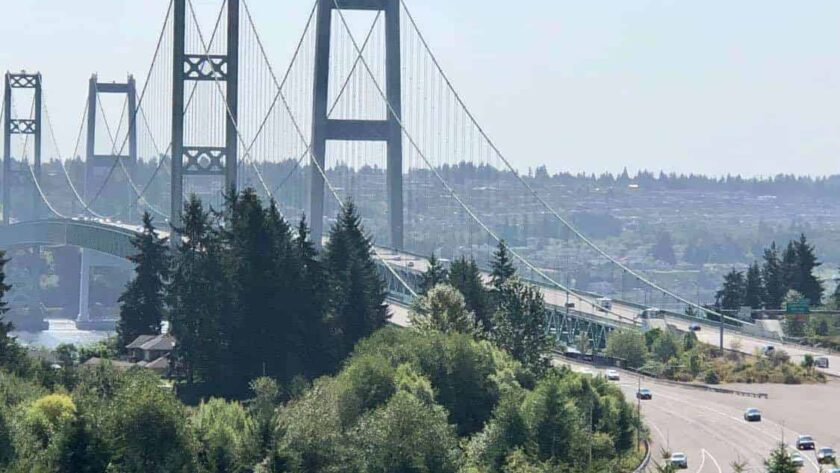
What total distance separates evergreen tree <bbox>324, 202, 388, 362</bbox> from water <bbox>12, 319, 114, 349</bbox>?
172 feet

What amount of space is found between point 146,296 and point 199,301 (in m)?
10.8

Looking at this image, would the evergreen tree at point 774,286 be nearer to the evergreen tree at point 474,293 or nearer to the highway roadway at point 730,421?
the highway roadway at point 730,421

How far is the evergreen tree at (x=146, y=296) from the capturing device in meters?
69.7

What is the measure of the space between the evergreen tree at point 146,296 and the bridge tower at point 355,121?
44.9ft

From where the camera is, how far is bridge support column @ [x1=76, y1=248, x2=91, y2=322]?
130250mm

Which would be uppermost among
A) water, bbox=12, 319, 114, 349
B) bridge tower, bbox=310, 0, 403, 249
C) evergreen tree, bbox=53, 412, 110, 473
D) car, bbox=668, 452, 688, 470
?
bridge tower, bbox=310, 0, 403, 249

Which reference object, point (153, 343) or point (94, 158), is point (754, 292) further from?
point (94, 158)

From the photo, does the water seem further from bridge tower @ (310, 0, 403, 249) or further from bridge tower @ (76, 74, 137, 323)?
bridge tower @ (310, 0, 403, 249)

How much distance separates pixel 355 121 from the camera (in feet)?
284

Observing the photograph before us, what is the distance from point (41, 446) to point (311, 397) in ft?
22.1

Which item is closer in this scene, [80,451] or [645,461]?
[80,451]

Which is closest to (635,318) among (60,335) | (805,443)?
(805,443)

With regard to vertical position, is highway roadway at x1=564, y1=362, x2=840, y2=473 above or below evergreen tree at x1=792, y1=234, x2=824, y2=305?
below

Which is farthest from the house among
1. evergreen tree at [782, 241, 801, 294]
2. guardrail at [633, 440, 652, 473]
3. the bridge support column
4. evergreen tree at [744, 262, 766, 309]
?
the bridge support column
